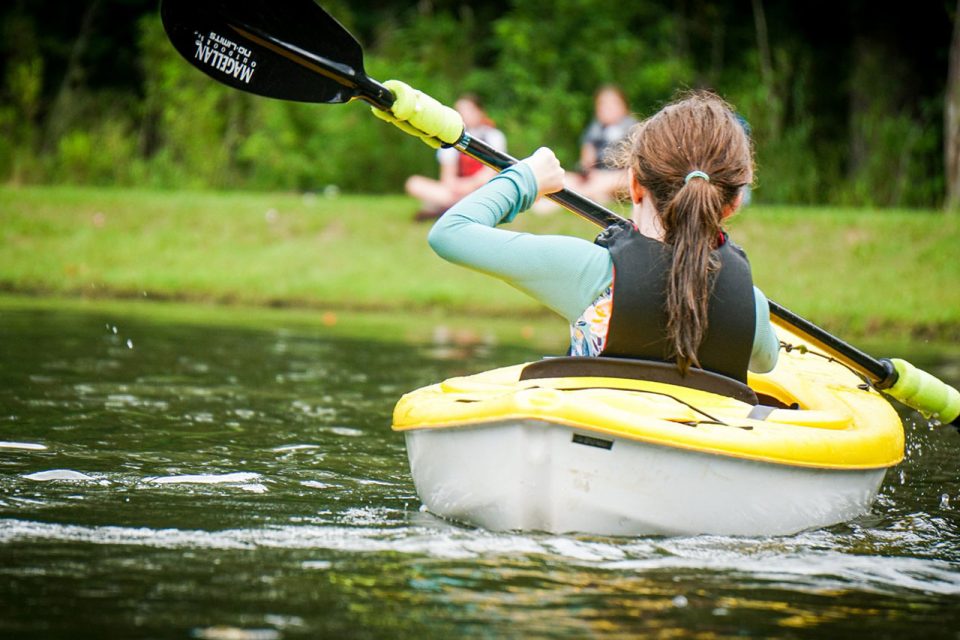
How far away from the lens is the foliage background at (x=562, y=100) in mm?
13562

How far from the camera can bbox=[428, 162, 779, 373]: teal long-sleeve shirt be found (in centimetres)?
340

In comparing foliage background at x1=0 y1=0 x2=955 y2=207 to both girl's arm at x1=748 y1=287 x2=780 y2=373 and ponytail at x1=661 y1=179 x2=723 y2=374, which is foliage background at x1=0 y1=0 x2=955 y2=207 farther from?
ponytail at x1=661 y1=179 x2=723 y2=374

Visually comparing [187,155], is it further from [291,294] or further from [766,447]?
[766,447]

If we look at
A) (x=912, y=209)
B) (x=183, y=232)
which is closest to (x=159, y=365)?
(x=183, y=232)

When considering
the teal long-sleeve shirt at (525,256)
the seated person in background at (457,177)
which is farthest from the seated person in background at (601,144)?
the teal long-sleeve shirt at (525,256)

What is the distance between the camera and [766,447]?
10.9 feet

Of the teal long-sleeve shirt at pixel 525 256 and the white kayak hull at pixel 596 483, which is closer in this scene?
the white kayak hull at pixel 596 483

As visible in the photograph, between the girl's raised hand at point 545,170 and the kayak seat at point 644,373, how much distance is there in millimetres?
485

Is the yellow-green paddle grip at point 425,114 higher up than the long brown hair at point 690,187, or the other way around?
the yellow-green paddle grip at point 425,114

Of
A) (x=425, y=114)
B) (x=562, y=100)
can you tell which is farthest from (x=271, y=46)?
→ (x=562, y=100)

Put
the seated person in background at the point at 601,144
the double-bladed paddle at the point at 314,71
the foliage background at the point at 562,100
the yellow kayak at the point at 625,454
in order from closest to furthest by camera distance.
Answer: the yellow kayak at the point at 625,454 < the double-bladed paddle at the point at 314,71 < the seated person in background at the point at 601,144 < the foliage background at the point at 562,100

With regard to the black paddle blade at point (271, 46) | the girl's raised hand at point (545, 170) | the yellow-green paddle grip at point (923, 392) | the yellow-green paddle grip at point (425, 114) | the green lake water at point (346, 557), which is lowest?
the green lake water at point (346, 557)

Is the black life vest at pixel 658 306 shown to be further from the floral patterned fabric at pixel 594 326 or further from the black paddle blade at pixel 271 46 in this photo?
the black paddle blade at pixel 271 46

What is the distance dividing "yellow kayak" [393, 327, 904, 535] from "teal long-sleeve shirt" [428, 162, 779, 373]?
0.19 metres
